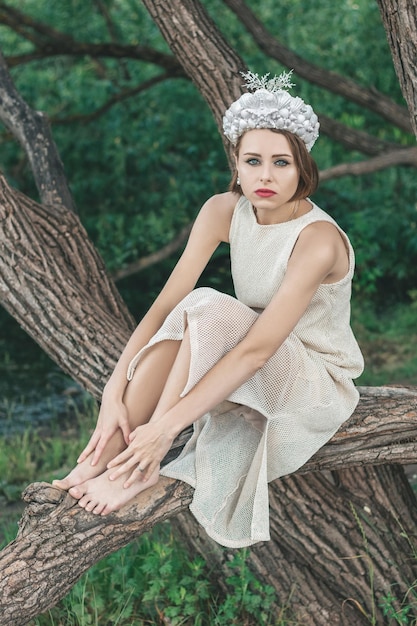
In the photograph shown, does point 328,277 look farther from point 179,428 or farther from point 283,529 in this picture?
point 283,529

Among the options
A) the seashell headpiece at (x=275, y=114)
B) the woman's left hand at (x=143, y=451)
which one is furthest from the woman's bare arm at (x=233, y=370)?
the seashell headpiece at (x=275, y=114)

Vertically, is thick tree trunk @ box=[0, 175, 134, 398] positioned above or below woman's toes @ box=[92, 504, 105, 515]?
above

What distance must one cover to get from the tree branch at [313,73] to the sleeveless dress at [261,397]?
278 centimetres

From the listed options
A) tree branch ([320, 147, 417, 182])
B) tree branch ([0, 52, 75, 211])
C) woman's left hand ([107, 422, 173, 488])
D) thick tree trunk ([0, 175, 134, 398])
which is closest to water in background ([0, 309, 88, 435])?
tree branch ([320, 147, 417, 182])

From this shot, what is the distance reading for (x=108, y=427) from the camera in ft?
8.13

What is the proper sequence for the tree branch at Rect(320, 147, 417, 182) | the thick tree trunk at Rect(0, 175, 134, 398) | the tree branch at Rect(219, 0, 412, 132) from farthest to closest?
the tree branch at Rect(219, 0, 412, 132), the tree branch at Rect(320, 147, 417, 182), the thick tree trunk at Rect(0, 175, 134, 398)

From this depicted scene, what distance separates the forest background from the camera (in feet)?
22.0

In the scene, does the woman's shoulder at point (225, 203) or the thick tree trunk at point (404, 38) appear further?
the woman's shoulder at point (225, 203)

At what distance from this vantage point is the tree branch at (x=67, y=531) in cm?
228

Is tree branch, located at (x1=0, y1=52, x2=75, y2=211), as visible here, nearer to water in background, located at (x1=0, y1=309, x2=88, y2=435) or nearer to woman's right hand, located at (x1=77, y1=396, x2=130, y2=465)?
woman's right hand, located at (x1=77, y1=396, x2=130, y2=465)

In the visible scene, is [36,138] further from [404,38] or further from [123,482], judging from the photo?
[123,482]

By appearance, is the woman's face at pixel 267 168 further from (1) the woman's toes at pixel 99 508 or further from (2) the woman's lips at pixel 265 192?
(1) the woman's toes at pixel 99 508

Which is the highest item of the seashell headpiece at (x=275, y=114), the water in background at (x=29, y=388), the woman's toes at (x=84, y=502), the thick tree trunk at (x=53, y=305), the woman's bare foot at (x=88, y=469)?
the seashell headpiece at (x=275, y=114)

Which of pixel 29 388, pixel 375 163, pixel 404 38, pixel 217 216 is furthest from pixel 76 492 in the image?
pixel 29 388
